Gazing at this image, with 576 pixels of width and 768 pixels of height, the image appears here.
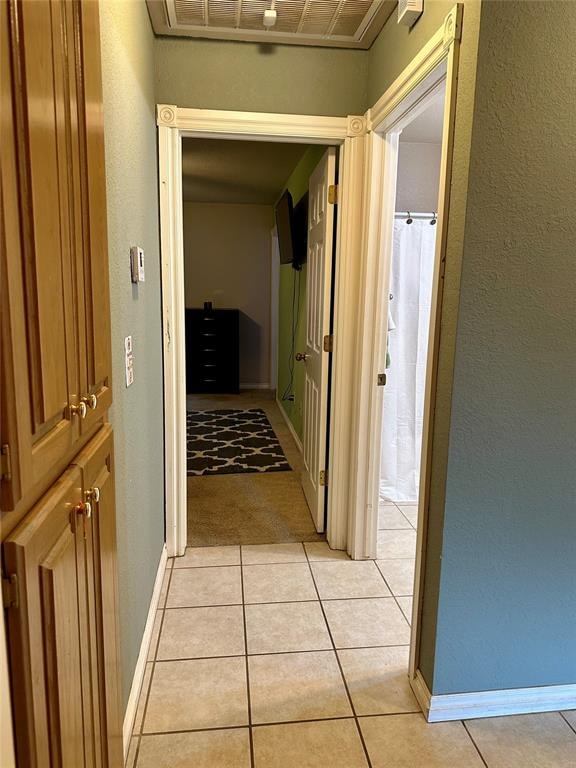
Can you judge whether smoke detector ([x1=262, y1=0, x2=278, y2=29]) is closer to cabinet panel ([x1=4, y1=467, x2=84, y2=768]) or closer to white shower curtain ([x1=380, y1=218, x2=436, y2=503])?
white shower curtain ([x1=380, y1=218, x2=436, y2=503])

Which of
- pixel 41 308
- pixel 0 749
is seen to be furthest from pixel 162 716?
pixel 41 308

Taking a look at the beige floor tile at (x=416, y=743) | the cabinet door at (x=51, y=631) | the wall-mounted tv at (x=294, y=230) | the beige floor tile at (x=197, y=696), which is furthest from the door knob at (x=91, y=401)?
the wall-mounted tv at (x=294, y=230)

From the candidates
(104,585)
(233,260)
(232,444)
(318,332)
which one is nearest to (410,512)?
(318,332)

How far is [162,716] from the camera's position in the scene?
5.37ft

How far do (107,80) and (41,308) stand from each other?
0.94 meters

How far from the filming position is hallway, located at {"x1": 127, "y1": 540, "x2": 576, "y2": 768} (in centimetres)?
152

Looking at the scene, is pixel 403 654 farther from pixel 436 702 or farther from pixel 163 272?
pixel 163 272

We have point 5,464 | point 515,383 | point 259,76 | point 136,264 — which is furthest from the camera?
point 259,76

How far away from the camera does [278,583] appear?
7.91 feet

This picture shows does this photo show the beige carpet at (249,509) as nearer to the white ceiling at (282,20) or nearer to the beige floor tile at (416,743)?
the beige floor tile at (416,743)

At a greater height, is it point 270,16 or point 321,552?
point 270,16

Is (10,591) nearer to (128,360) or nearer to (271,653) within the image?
(128,360)

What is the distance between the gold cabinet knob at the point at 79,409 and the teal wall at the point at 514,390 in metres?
1.00

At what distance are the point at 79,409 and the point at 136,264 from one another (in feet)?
3.17
